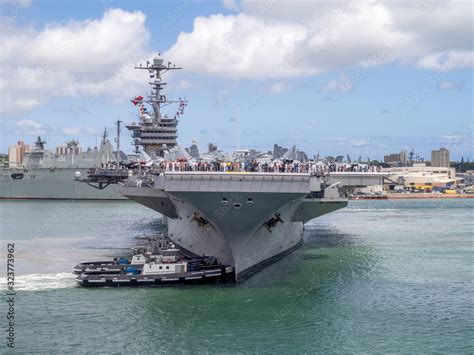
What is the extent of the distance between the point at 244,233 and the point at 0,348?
1061 cm

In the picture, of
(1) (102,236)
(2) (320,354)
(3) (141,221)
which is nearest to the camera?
(2) (320,354)

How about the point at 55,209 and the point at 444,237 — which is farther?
the point at 55,209

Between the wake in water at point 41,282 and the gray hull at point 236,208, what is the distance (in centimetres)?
532

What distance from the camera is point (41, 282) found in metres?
25.7

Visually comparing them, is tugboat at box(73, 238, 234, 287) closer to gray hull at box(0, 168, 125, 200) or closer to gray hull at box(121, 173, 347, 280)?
gray hull at box(121, 173, 347, 280)

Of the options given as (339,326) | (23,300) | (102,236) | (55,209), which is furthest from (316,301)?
(55,209)

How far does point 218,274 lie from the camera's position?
24953mm

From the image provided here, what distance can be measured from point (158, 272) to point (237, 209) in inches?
159

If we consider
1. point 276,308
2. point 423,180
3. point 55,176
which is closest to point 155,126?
point 55,176

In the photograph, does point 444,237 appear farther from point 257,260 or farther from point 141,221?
point 141,221

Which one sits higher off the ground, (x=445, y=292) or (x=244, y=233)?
(x=244, y=233)

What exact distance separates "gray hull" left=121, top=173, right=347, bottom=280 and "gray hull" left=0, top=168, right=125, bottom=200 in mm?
60096

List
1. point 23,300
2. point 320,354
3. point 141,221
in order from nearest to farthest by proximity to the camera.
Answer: point 320,354 → point 23,300 → point 141,221

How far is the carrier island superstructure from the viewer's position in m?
23.9
